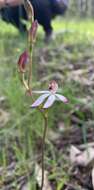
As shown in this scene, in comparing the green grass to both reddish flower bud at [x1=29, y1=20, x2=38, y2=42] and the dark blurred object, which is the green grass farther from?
reddish flower bud at [x1=29, y1=20, x2=38, y2=42]

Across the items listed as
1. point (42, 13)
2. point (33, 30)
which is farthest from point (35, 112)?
point (42, 13)

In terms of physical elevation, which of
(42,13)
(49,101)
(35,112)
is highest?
(49,101)

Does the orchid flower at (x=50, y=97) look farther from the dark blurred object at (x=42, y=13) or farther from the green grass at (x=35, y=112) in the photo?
the dark blurred object at (x=42, y=13)

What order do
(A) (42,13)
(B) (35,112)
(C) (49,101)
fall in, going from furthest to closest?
1. (A) (42,13)
2. (B) (35,112)
3. (C) (49,101)

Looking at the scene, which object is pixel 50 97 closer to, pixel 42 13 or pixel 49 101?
pixel 49 101

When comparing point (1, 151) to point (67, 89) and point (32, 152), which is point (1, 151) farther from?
point (67, 89)

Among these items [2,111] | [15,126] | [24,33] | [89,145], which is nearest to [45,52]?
[24,33]

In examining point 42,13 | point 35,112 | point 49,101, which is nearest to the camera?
point 49,101

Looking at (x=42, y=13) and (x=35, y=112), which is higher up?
(x=42, y=13)
